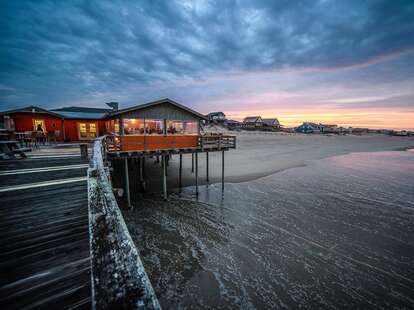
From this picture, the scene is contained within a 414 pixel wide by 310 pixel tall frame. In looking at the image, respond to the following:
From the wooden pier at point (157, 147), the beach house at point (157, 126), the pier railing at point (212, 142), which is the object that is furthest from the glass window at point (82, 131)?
the pier railing at point (212, 142)

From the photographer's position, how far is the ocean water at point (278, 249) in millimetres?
5516

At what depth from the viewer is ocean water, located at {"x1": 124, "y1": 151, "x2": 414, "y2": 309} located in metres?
5.52

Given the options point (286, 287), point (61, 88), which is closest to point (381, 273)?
point (286, 287)

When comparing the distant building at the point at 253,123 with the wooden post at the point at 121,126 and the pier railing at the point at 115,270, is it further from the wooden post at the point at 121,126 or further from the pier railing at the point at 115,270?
the pier railing at the point at 115,270

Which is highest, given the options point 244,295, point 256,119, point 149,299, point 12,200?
point 256,119

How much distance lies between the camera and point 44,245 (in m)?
2.57

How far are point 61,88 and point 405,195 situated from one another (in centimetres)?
6609

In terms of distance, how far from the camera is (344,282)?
5.93 m

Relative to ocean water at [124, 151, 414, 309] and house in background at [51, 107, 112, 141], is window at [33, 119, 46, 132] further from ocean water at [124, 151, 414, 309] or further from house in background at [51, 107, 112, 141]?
ocean water at [124, 151, 414, 309]

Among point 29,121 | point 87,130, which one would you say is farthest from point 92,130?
point 29,121

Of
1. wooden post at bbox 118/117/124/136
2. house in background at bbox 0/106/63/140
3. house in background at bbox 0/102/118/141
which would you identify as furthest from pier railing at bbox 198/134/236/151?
house in background at bbox 0/106/63/140

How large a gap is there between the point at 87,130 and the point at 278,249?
24043mm

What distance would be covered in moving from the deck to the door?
62.4 ft

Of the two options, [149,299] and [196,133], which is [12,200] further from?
[196,133]
